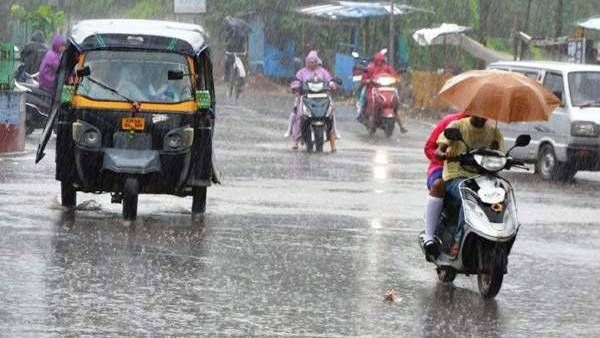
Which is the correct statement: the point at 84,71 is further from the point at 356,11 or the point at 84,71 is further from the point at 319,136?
the point at 356,11

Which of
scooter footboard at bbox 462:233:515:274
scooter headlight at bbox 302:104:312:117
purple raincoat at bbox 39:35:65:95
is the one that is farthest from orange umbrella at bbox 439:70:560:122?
purple raincoat at bbox 39:35:65:95

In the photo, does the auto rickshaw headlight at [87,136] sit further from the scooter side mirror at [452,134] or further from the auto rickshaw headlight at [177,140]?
the scooter side mirror at [452,134]

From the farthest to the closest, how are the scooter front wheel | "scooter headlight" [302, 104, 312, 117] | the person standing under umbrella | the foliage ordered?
the person standing under umbrella, the foliage, "scooter headlight" [302, 104, 312, 117], the scooter front wheel

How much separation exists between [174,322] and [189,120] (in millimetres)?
6447

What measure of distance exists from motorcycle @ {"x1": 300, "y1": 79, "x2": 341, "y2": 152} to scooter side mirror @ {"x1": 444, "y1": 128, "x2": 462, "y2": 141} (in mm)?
16210

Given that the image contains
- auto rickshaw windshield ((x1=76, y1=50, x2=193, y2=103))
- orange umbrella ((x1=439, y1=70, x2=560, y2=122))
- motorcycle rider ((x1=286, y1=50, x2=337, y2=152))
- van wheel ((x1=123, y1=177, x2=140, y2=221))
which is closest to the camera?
orange umbrella ((x1=439, y1=70, x2=560, y2=122))

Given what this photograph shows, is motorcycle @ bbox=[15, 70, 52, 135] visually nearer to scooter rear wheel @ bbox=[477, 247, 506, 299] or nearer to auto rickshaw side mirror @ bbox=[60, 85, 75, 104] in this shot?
auto rickshaw side mirror @ bbox=[60, 85, 75, 104]

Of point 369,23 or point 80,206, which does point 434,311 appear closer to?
point 80,206

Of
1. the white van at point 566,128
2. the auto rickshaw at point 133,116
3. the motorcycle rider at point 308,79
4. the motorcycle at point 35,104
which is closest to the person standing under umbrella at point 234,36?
the motorcycle rider at point 308,79

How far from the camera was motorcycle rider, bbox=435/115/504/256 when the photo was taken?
1215cm

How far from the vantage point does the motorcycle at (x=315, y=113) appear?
28031 mm

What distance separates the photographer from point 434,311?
36.0 feet

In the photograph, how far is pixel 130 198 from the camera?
1563 centimetres

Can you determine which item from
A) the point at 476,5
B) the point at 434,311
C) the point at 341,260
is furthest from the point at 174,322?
the point at 476,5
